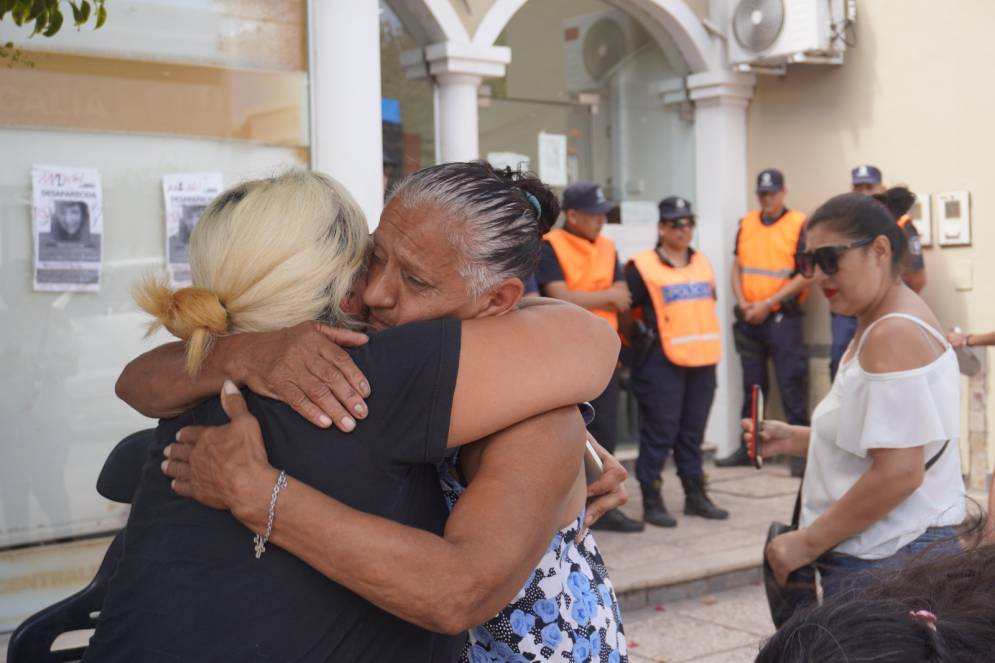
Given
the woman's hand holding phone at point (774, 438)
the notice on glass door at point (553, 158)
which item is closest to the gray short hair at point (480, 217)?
the woman's hand holding phone at point (774, 438)

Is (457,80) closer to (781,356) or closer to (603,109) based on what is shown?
(603,109)

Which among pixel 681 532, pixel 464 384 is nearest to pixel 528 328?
pixel 464 384

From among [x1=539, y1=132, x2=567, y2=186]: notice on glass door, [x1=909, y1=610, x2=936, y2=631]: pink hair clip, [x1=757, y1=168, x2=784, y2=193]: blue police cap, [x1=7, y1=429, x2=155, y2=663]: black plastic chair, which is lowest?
[x1=7, y1=429, x2=155, y2=663]: black plastic chair

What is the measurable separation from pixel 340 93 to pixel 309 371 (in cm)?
478

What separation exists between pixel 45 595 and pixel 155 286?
404 cm

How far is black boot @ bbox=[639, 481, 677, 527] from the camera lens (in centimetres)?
752

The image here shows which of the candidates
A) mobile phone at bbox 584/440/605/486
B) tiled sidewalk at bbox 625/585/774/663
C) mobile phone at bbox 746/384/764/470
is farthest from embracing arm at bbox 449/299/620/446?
tiled sidewalk at bbox 625/585/774/663

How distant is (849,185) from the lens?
30.6ft

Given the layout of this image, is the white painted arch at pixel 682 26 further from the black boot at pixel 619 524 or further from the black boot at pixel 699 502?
the black boot at pixel 619 524

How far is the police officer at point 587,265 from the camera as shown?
715 centimetres

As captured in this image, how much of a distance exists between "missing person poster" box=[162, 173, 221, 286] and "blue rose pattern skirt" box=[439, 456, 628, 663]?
4.12 metres

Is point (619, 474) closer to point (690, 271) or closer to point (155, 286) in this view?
point (155, 286)

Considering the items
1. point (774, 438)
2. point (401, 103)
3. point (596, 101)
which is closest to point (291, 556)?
point (774, 438)

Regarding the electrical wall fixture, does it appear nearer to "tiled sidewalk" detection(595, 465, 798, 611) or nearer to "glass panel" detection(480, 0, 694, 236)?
"glass panel" detection(480, 0, 694, 236)
